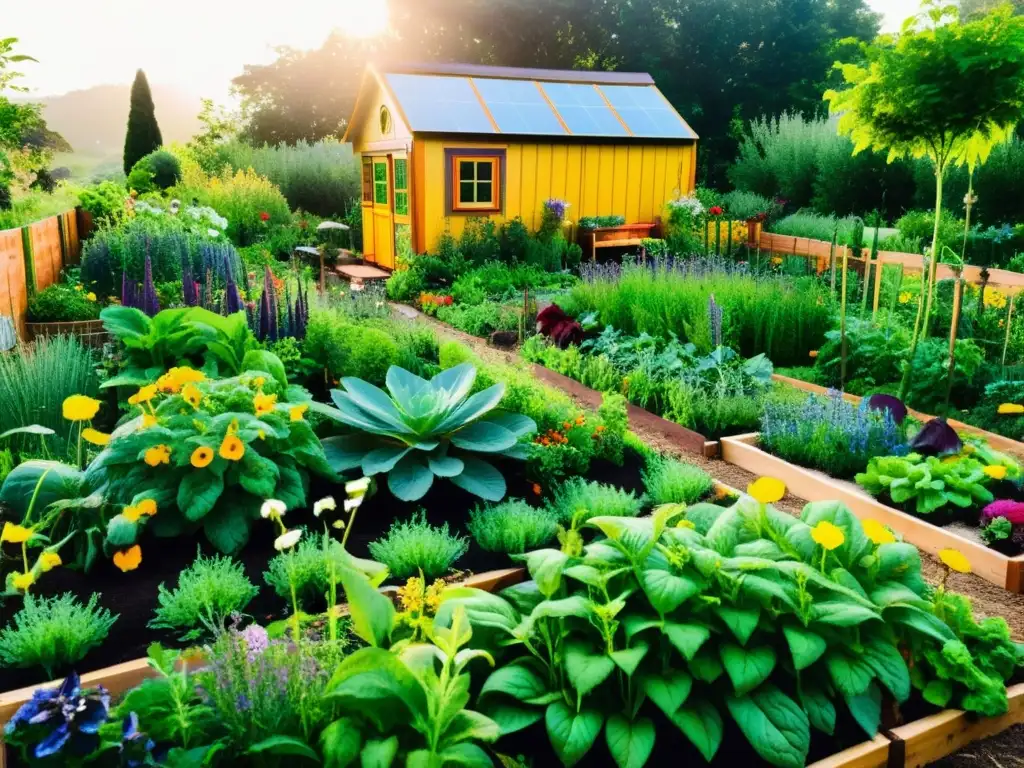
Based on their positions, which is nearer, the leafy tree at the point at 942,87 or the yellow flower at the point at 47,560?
the yellow flower at the point at 47,560

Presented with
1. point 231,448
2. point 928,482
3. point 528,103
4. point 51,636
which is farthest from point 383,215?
point 51,636

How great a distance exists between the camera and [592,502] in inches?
134

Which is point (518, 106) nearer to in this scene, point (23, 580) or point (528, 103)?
point (528, 103)

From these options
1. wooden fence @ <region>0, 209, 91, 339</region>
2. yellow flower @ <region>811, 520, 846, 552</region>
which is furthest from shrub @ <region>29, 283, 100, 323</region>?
yellow flower @ <region>811, 520, 846, 552</region>

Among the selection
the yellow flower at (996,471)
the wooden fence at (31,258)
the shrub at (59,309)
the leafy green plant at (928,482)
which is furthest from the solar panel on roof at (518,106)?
the yellow flower at (996,471)

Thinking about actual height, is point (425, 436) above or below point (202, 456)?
below

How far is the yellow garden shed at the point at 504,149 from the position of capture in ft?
38.7

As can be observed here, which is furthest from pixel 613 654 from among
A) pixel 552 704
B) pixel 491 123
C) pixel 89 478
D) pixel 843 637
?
pixel 491 123

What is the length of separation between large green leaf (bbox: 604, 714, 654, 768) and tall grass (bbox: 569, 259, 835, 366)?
4764 millimetres

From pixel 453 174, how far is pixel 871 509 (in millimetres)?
9108

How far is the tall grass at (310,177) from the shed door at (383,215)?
185 inches

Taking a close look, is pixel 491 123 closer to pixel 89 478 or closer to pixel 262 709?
pixel 89 478

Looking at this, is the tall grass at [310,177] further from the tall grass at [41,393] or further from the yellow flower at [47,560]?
the yellow flower at [47,560]

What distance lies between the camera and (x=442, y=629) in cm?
215
